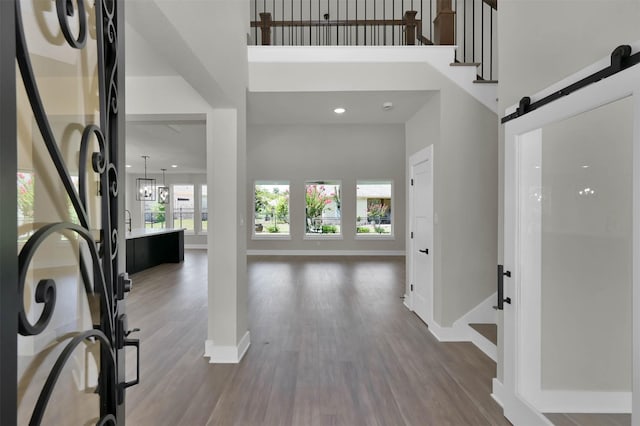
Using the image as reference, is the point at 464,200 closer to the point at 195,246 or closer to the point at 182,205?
the point at 195,246

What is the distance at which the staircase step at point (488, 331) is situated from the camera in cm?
340

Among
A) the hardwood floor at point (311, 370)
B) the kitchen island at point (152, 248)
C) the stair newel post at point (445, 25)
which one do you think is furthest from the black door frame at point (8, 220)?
the kitchen island at point (152, 248)

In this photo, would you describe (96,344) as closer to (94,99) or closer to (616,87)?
(94,99)

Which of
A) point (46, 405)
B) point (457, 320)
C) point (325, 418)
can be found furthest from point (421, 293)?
point (46, 405)


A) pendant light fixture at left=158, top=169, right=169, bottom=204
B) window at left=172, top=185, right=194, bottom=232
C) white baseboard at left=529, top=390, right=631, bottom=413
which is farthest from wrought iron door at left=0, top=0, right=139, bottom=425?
window at left=172, top=185, right=194, bottom=232

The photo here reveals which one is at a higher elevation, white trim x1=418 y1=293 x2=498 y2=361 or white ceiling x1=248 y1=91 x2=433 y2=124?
white ceiling x1=248 y1=91 x2=433 y2=124

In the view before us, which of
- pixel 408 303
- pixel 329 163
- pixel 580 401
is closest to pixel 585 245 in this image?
pixel 580 401

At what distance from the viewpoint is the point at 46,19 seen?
2.59 feet

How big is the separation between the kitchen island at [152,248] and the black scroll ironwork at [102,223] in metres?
6.57

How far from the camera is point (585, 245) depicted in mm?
1886

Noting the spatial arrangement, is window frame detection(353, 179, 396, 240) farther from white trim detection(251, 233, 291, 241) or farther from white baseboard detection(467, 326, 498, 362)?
white baseboard detection(467, 326, 498, 362)

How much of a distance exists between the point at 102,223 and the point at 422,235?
398 centimetres

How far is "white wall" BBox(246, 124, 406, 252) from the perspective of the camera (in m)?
9.53

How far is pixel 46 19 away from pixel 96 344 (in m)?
0.89
